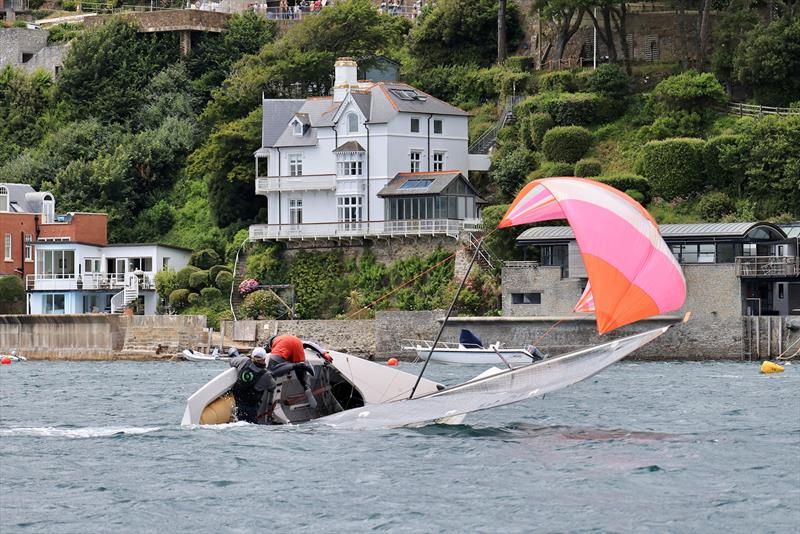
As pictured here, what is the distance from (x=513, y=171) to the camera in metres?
73.1

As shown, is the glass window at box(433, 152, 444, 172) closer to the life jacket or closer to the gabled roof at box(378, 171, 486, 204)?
the gabled roof at box(378, 171, 486, 204)

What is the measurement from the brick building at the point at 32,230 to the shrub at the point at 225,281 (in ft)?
27.0

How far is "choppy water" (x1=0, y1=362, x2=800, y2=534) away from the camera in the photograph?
2356 cm

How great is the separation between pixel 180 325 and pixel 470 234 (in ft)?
39.5

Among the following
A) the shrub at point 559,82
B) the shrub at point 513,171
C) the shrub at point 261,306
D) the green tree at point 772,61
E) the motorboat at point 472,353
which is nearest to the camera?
the motorboat at point 472,353

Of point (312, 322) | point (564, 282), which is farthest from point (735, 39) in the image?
point (312, 322)

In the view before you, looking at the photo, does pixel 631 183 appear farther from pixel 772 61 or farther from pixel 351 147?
pixel 351 147

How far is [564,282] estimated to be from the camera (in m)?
63.7

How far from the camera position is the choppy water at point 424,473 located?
23.6 m

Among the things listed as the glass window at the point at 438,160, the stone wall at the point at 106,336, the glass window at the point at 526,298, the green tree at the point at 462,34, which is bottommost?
the stone wall at the point at 106,336

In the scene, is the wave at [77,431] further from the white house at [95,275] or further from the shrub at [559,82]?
the shrub at [559,82]

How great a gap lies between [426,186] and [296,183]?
257 inches

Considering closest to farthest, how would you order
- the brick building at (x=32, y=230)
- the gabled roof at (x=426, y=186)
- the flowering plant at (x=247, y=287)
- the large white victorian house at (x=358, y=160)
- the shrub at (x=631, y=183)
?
the shrub at (x=631, y=183), the gabled roof at (x=426, y=186), the flowering plant at (x=247, y=287), the large white victorian house at (x=358, y=160), the brick building at (x=32, y=230)

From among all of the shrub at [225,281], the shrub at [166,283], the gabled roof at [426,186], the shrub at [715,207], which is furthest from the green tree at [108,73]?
the shrub at [715,207]
